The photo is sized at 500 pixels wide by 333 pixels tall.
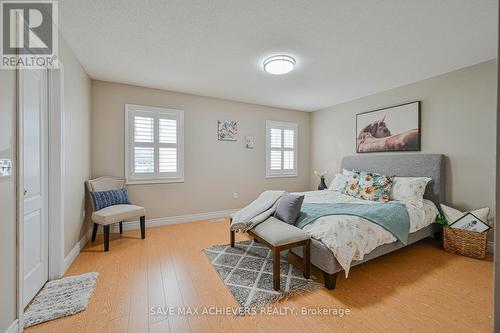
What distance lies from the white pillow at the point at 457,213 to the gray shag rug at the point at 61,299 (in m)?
4.16

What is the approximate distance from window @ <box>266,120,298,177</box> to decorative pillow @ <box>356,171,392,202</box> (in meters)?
1.87

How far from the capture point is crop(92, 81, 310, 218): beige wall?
3320 millimetres

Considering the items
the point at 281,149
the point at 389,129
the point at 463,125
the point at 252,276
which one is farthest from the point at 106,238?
the point at 463,125

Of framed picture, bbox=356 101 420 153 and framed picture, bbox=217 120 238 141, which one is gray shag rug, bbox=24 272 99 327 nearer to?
framed picture, bbox=217 120 238 141

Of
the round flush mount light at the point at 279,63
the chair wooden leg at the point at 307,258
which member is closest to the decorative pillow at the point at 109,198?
the chair wooden leg at the point at 307,258

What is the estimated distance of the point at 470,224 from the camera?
2.56 meters

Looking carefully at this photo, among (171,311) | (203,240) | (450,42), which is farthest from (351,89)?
(171,311)

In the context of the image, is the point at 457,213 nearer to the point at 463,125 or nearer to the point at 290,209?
the point at 463,125

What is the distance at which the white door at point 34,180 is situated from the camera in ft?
5.44

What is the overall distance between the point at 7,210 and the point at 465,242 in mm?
4434

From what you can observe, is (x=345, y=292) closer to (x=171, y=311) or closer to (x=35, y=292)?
(x=171, y=311)

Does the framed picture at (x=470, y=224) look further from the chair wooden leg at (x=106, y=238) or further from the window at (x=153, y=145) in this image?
the chair wooden leg at (x=106, y=238)

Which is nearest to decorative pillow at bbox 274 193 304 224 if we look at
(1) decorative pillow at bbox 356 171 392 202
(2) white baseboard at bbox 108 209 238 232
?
(1) decorative pillow at bbox 356 171 392 202

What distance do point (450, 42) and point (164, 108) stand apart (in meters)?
3.99
